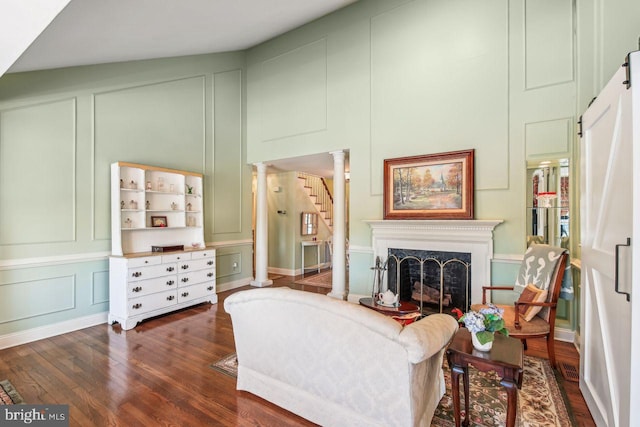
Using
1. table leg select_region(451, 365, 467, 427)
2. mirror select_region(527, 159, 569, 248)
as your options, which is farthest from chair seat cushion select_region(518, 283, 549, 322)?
table leg select_region(451, 365, 467, 427)

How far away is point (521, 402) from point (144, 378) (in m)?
2.94

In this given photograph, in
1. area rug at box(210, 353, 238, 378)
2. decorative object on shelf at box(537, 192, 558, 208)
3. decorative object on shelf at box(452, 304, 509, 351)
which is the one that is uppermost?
decorative object on shelf at box(537, 192, 558, 208)

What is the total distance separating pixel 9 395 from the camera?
2.28m

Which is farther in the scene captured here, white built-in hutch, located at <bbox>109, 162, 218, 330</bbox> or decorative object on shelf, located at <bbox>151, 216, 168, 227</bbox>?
decorative object on shelf, located at <bbox>151, 216, 168, 227</bbox>

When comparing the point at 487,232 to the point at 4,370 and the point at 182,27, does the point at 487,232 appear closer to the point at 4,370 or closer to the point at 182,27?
the point at 182,27

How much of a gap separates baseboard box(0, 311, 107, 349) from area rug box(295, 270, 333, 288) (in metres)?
3.30

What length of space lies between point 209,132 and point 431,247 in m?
4.06

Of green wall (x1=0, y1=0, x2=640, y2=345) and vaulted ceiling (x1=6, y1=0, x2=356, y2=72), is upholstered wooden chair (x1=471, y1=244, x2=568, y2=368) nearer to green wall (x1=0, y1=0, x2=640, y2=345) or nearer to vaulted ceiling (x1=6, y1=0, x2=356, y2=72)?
green wall (x1=0, y1=0, x2=640, y2=345)

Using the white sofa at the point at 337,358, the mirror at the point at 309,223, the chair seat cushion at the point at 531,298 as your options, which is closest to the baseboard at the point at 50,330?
the white sofa at the point at 337,358

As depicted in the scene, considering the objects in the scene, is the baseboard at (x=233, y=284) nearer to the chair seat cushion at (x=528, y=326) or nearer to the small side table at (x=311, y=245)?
the small side table at (x=311, y=245)

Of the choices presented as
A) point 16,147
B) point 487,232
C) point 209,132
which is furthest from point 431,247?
point 16,147

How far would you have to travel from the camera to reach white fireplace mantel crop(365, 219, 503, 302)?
12.0 ft

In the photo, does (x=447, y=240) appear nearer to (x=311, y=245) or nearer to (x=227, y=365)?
(x=227, y=365)

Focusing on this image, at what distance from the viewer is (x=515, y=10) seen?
3.52 metres
